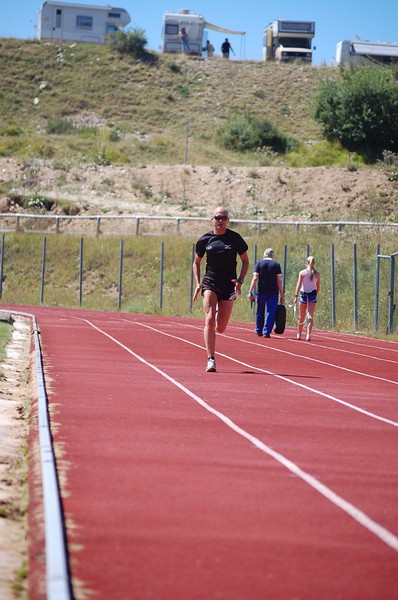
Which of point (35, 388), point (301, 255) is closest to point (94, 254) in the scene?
point (301, 255)

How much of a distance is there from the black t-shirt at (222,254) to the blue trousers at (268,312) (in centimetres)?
928

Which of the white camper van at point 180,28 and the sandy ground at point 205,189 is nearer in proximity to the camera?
the sandy ground at point 205,189

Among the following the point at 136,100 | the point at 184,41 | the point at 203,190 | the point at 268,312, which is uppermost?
the point at 184,41

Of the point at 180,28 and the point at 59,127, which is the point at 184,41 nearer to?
the point at 180,28

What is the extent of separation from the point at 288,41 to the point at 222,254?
9221 cm

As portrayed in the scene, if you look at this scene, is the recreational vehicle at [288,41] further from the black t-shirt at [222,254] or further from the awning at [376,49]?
the black t-shirt at [222,254]

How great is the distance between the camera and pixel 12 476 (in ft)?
23.5

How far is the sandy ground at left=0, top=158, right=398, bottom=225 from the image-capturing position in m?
55.1

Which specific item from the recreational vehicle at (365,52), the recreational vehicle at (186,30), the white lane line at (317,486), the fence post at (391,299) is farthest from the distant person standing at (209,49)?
the white lane line at (317,486)

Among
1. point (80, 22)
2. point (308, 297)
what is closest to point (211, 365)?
point (308, 297)

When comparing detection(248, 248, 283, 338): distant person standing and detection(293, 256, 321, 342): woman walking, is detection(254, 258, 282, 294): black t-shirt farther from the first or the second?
detection(293, 256, 321, 342): woman walking

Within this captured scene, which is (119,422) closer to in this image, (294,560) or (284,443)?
(284,443)

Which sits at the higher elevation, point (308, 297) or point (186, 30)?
point (186, 30)

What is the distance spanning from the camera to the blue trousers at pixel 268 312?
23297 millimetres
